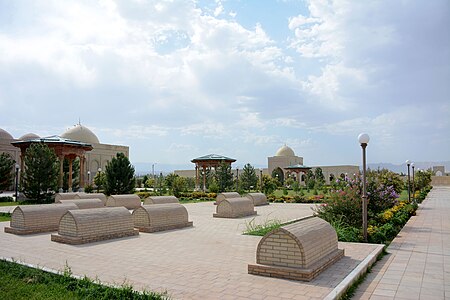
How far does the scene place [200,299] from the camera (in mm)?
5234

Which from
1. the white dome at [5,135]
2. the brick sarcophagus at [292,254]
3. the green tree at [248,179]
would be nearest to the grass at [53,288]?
the brick sarcophagus at [292,254]

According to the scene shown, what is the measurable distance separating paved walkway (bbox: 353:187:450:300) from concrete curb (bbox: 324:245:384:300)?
0.13m

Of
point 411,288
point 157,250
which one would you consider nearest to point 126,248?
point 157,250

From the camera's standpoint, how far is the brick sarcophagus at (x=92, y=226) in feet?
31.6

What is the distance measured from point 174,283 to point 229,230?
5974 mm

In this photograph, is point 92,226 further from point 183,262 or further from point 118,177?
point 118,177

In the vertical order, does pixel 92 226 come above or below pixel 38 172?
below

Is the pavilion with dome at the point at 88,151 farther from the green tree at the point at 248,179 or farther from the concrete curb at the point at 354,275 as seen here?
the concrete curb at the point at 354,275

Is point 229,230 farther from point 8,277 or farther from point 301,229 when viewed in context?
point 8,277

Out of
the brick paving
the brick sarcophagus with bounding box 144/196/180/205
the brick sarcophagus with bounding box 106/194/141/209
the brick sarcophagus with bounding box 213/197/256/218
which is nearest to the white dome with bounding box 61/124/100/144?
the brick sarcophagus with bounding box 106/194/141/209

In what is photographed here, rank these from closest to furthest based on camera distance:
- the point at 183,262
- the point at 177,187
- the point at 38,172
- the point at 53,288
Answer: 1. the point at 53,288
2. the point at 183,262
3. the point at 38,172
4. the point at 177,187

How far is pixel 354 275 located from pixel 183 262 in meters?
3.26

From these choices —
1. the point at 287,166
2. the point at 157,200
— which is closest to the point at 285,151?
the point at 287,166

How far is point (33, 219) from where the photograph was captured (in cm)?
1166
